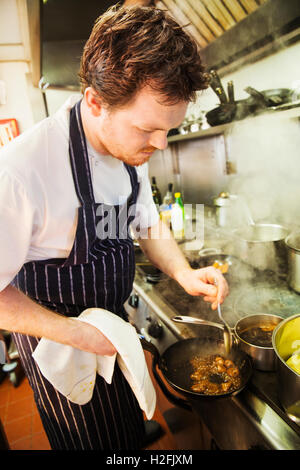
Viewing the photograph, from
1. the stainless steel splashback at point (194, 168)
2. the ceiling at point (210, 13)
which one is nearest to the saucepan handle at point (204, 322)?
the ceiling at point (210, 13)

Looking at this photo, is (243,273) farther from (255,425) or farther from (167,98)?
(167,98)

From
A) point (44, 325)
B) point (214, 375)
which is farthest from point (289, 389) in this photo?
point (44, 325)

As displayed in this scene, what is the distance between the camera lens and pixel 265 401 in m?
0.80

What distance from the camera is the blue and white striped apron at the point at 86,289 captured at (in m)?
1.02

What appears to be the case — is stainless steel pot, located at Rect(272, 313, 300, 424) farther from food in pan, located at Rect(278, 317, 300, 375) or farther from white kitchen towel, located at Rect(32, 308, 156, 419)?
white kitchen towel, located at Rect(32, 308, 156, 419)

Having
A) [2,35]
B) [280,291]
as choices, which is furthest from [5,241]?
[2,35]

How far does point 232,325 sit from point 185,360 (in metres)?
0.26

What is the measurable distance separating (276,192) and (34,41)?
1680 millimetres

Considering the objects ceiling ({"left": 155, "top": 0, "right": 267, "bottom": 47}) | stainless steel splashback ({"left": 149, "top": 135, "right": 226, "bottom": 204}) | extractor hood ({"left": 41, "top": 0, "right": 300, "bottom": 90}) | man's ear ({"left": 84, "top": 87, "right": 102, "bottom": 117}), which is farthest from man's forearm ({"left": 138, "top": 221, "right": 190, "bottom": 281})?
stainless steel splashback ({"left": 149, "top": 135, "right": 226, "bottom": 204})

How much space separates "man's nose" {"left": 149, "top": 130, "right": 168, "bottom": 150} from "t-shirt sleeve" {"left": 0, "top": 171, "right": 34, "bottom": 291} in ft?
1.45

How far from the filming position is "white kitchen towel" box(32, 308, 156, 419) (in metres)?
0.89

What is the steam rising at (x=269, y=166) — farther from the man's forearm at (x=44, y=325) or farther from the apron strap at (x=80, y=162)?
the man's forearm at (x=44, y=325)

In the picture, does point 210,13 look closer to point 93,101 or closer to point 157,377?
point 93,101

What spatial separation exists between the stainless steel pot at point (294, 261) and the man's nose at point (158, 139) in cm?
70
